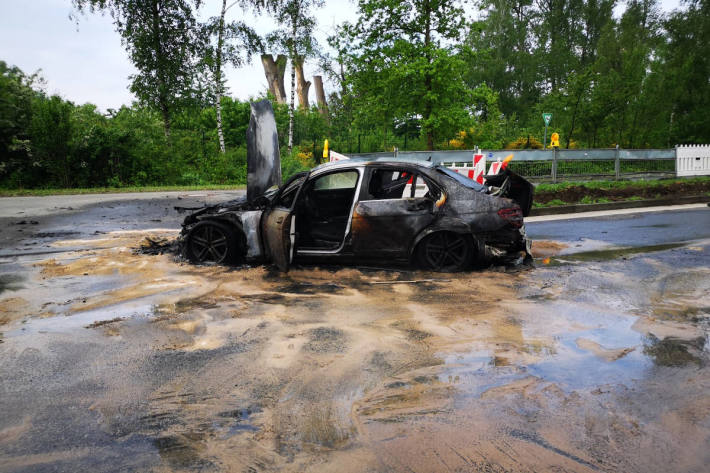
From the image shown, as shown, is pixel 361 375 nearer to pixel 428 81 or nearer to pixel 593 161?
pixel 593 161

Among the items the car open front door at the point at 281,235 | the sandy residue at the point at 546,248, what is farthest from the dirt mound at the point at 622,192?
the car open front door at the point at 281,235

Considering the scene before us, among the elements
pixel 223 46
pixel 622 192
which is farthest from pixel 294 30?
pixel 622 192

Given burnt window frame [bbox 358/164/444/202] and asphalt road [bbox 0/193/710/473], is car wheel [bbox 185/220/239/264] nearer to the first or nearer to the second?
asphalt road [bbox 0/193/710/473]

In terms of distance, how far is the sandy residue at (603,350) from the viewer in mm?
3715

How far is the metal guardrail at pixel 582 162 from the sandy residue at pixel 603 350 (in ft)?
43.8

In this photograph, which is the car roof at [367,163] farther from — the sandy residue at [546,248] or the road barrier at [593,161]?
the road barrier at [593,161]

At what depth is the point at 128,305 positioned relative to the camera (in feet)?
17.4

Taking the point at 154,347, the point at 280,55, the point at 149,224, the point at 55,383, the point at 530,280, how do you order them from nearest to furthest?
1. the point at 55,383
2. the point at 154,347
3. the point at 530,280
4. the point at 149,224
5. the point at 280,55

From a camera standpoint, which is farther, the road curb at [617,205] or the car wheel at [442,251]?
the road curb at [617,205]

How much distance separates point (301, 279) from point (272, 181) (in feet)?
7.77

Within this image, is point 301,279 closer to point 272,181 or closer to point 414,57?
point 272,181

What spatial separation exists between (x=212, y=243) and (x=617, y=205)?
10.9 m

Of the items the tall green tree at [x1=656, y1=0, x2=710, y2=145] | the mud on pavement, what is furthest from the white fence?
the mud on pavement

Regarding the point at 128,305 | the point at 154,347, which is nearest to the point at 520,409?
the point at 154,347
